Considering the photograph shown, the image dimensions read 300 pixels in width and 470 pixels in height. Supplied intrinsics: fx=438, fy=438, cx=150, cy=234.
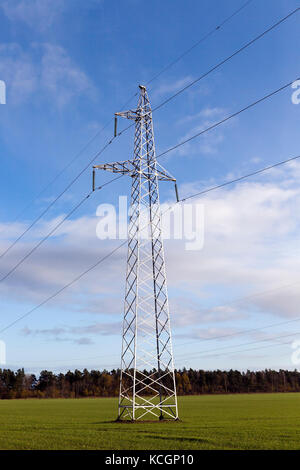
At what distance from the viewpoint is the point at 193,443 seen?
2303cm

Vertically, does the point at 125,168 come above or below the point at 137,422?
above

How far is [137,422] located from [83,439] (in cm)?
958

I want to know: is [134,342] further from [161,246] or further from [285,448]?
[285,448]
